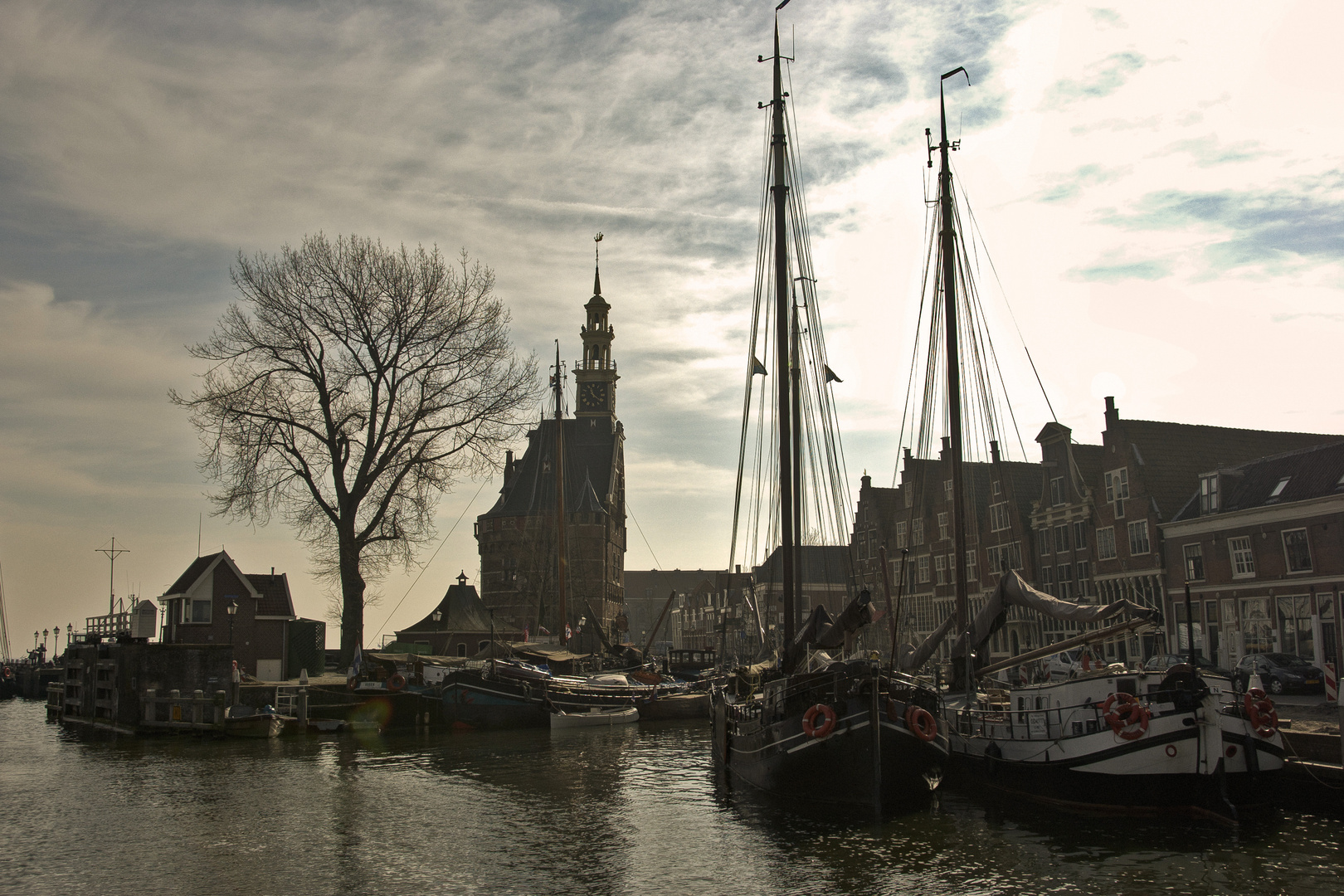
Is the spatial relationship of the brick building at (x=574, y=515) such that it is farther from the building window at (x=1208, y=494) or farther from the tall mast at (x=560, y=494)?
the building window at (x=1208, y=494)

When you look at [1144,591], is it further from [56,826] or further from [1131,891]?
[56,826]

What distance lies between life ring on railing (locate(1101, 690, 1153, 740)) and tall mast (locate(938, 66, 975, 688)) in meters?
7.97

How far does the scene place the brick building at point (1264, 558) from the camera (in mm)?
36375

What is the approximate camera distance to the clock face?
109m

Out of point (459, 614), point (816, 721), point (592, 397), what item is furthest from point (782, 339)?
point (592, 397)

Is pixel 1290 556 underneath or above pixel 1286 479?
underneath

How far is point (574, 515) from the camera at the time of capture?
327 ft

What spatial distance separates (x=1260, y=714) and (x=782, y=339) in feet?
47.3

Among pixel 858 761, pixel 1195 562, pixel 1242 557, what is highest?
pixel 1242 557

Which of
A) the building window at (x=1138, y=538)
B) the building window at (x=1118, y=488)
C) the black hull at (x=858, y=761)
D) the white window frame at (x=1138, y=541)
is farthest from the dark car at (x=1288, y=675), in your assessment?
the building window at (x=1118, y=488)

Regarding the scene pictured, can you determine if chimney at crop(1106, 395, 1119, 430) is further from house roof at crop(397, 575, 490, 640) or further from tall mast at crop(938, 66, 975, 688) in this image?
house roof at crop(397, 575, 490, 640)

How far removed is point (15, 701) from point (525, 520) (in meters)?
41.6

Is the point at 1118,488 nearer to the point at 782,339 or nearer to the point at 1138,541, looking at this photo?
the point at 1138,541

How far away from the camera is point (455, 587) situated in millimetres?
68000
